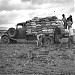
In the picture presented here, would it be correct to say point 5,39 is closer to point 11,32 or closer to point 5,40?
point 5,40

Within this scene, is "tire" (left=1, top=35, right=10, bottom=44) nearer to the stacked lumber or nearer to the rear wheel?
the rear wheel

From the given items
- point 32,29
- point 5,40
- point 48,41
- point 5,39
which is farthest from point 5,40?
point 48,41

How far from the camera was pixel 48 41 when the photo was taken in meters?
18.6

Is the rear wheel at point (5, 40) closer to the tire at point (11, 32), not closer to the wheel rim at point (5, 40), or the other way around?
the wheel rim at point (5, 40)

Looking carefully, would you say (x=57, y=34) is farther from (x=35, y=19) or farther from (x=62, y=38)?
(x=35, y=19)

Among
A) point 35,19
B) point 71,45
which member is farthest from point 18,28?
point 71,45

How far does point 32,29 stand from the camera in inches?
805

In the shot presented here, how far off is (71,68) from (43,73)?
5.22ft

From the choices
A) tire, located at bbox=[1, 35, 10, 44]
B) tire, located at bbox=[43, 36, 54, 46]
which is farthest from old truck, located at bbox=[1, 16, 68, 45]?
tire, located at bbox=[43, 36, 54, 46]

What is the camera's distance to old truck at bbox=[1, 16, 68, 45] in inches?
791

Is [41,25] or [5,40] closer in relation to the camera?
[41,25]

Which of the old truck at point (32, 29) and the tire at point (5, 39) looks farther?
the tire at point (5, 39)

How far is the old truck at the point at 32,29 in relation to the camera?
20.1 metres

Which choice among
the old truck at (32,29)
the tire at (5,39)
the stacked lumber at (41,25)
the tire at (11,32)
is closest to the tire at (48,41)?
the old truck at (32,29)
